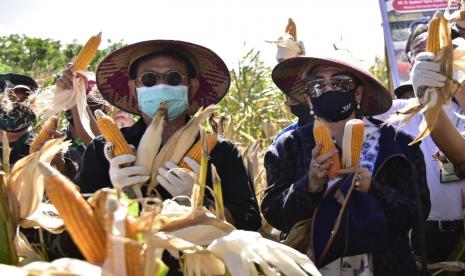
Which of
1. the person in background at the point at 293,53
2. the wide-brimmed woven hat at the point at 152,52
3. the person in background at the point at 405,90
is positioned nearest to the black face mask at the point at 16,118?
the wide-brimmed woven hat at the point at 152,52

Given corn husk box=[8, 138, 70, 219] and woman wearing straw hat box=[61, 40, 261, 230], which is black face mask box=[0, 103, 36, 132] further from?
corn husk box=[8, 138, 70, 219]

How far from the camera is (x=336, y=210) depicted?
8.14 ft

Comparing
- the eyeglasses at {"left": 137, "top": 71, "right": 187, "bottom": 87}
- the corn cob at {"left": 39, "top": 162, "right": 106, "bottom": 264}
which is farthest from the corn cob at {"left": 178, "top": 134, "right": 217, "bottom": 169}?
the corn cob at {"left": 39, "top": 162, "right": 106, "bottom": 264}

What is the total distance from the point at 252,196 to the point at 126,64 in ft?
3.15

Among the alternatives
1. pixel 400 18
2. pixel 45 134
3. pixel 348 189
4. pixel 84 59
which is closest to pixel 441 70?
pixel 348 189

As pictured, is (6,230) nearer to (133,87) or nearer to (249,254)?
(249,254)

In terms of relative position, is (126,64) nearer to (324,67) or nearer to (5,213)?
(324,67)

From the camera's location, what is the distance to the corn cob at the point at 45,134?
3.29 meters

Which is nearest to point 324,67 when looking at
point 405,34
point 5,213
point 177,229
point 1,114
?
point 177,229

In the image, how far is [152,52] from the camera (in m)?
2.79

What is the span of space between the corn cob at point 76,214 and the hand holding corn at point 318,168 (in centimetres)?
118

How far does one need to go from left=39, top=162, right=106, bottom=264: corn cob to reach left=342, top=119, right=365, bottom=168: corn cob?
1.29 m

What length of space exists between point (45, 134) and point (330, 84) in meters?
1.62

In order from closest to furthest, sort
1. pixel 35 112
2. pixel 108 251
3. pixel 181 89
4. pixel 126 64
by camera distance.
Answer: pixel 108 251 < pixel 181 89 < pixel 126 64 < pixel 35 112
